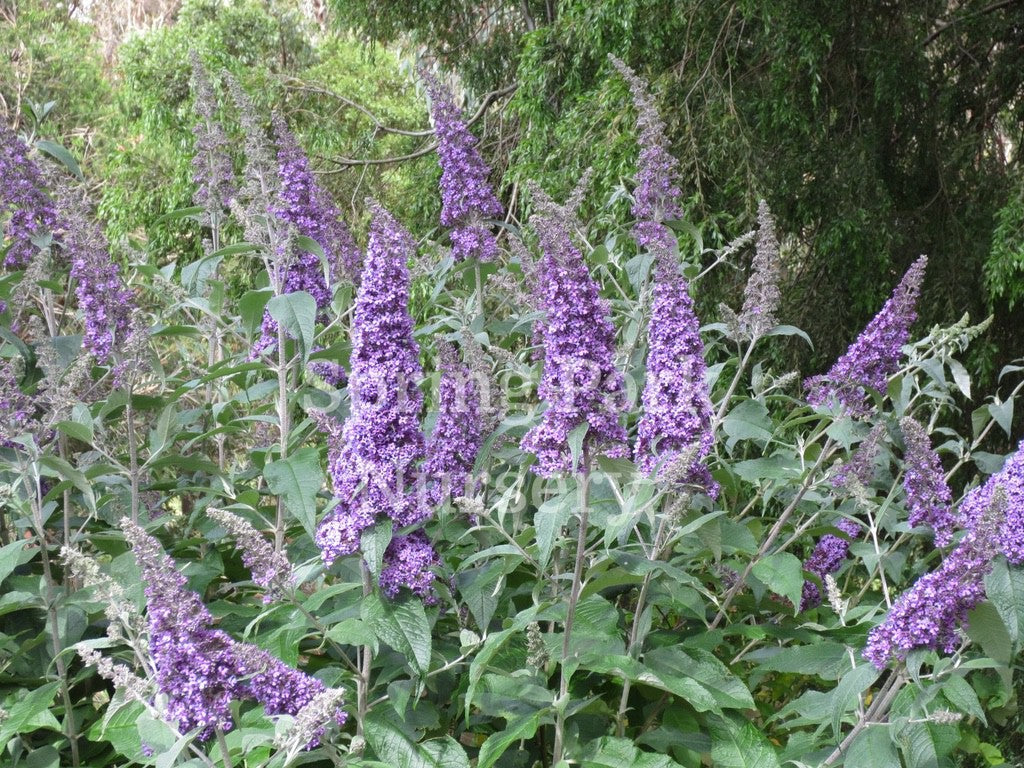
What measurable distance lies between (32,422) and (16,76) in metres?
15.2

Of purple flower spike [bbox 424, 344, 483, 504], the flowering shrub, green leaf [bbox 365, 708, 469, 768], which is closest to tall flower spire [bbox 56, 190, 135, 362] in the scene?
the flowering shrub

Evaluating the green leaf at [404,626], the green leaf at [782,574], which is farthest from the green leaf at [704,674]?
the green leaf at [404,626]

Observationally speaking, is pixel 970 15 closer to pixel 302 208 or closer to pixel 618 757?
pixel 302 208

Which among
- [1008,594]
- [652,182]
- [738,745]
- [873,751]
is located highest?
[652,182]

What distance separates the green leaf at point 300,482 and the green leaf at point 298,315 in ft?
0.97

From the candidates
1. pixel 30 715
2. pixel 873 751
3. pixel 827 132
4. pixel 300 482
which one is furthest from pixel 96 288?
pixel 827 132

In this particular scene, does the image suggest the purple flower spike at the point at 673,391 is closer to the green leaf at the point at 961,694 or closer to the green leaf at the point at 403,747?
the green leaf at the point at 961,694

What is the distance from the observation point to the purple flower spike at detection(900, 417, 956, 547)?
306 cm

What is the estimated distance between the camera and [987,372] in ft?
21.1

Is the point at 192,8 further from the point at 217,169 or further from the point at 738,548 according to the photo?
the point at 738,548

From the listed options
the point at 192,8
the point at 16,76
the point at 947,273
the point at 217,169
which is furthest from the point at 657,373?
the point at 16,76

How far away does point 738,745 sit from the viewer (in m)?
3.03

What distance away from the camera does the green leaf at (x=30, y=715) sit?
10.3 feet

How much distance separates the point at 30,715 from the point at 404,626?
51.4 inches
